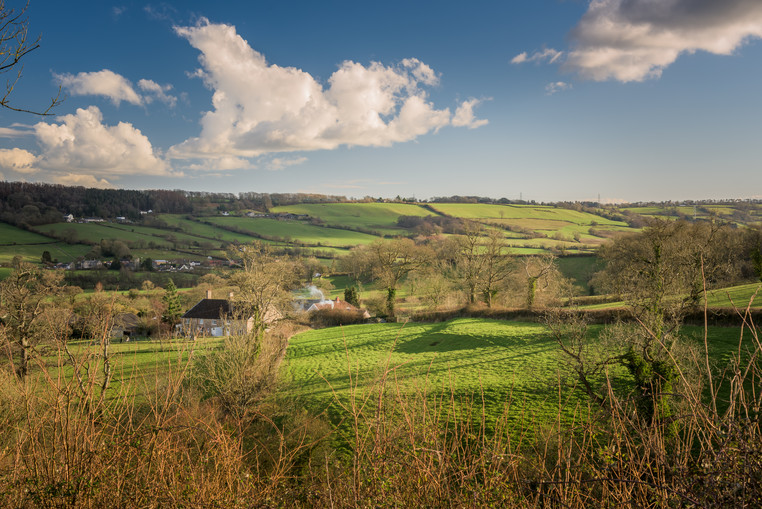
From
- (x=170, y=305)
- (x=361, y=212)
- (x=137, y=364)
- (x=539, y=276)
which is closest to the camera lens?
(x=137, y=364)

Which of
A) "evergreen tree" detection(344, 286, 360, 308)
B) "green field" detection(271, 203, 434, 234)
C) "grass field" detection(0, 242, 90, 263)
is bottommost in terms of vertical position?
"evergreen tree" detection(344, 286, 360, 308)

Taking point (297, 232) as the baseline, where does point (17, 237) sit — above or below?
below

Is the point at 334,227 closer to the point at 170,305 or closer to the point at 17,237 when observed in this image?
the point at 170,305

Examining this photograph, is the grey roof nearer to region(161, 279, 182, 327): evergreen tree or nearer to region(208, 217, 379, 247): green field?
region(161, 279, 182, 327): evergreen tree

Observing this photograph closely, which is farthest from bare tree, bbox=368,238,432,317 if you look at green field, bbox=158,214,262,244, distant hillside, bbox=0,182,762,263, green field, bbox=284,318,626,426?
green field, bbox=158,214,262,244

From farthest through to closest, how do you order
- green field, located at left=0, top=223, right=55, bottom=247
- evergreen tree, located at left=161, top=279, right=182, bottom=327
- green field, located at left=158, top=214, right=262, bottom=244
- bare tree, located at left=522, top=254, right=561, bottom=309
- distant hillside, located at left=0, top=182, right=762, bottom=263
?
green field, located at left=158, top=214, right=262, bottom=244 < distant hillside, located at left=0, top=182, right=762, bottom=263 < green field, located at left=0, top=223, right=55, bottom=247 < evergreen tree, located at left=161, top=279, right=182, bottom=327 < bare tree, located at left=522, top=254, right=561, bottom=309

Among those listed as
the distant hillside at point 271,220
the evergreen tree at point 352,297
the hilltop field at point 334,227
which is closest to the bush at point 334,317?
the evergreen tree at point 352,297

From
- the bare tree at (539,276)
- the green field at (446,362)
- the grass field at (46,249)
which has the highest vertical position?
the bare tree at (539,276)

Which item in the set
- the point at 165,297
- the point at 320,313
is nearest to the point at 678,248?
the point at 320,313

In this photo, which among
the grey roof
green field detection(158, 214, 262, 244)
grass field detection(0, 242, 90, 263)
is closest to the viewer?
the grey roof

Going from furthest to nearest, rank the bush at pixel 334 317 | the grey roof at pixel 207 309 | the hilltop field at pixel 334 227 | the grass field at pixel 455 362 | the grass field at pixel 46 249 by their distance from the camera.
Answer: the hilltop field at pixel 334 227 → the grass field at pixel 46 249 → the grey roof at pixel 207 309 → the bush at pixel 334 317 → the grass field at pixel 455 362

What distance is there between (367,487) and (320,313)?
146 feet

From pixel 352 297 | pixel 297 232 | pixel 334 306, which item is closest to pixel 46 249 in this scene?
pixel 297 232

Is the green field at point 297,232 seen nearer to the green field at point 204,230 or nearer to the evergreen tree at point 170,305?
the green field at point 204,230
